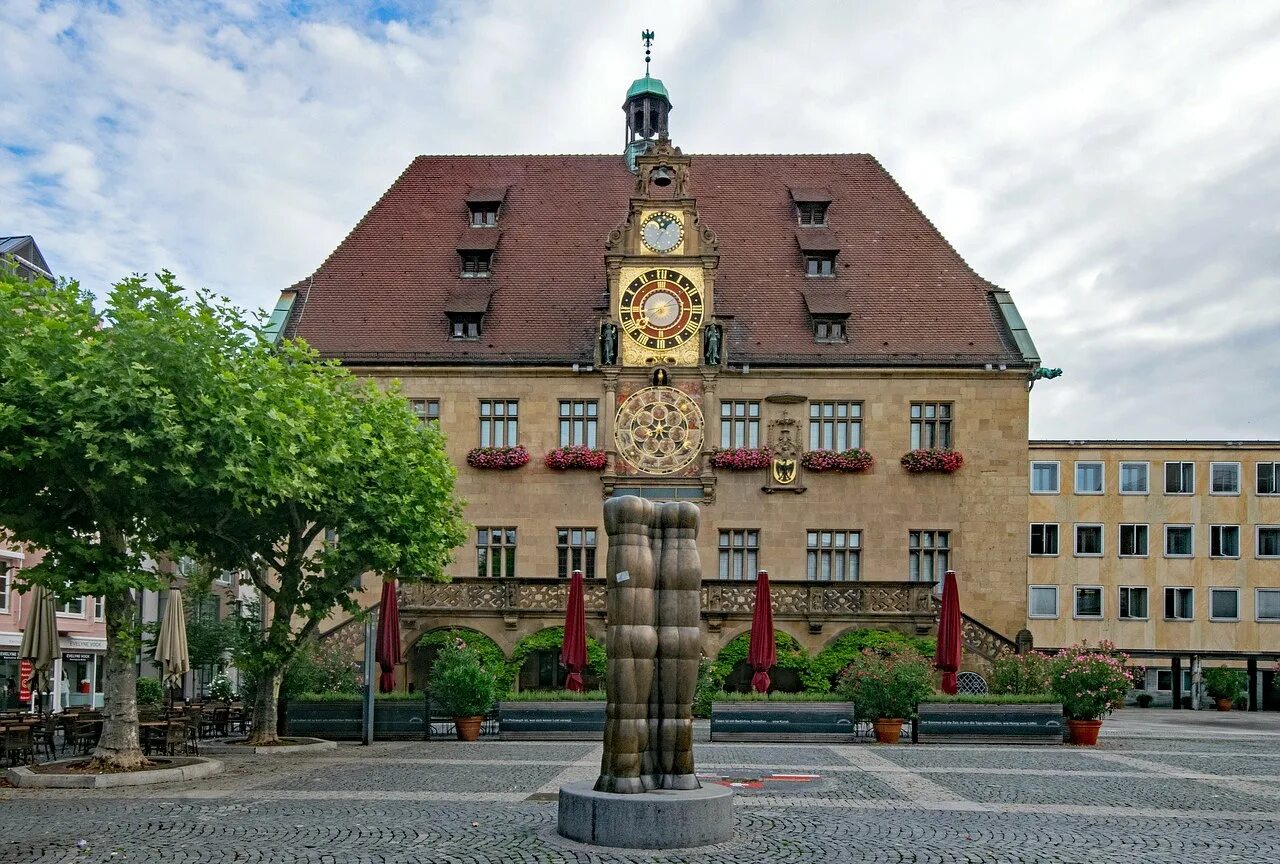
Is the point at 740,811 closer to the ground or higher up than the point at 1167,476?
closer to the ground

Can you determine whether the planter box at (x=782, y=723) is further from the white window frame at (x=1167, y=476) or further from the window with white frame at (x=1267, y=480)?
the window with white frame at (x=1267, y=480)

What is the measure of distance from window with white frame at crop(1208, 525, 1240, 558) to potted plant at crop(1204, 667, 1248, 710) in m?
5.59

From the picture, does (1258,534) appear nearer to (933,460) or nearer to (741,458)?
(933,460)

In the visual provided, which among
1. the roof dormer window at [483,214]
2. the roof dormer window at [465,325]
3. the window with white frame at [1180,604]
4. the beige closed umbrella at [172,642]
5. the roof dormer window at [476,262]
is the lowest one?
the beige closed umbrella at [172,642]

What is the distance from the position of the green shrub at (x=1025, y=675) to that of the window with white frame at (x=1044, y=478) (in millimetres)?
30695

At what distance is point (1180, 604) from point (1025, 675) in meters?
32.8

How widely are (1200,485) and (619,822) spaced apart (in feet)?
170

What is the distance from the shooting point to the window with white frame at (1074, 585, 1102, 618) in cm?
5991

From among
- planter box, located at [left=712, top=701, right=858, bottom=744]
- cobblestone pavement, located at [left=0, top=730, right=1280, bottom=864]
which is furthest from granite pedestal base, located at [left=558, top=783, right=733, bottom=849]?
planter box, located at [left=712, top=701, right=858, bottom=744]

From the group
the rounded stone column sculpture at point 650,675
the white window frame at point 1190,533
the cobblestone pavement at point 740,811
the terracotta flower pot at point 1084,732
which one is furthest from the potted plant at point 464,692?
the white window frame at point 1190,533

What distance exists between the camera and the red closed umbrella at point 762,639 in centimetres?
3058

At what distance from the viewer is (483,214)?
151ft

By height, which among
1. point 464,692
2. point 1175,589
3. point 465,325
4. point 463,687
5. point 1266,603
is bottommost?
point 464,692

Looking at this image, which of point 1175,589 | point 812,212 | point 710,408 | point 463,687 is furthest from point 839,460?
point 1175,589
